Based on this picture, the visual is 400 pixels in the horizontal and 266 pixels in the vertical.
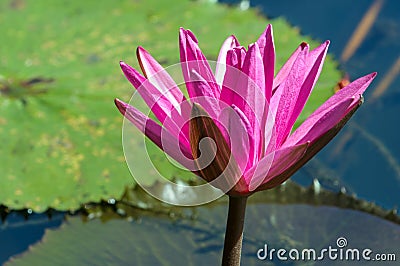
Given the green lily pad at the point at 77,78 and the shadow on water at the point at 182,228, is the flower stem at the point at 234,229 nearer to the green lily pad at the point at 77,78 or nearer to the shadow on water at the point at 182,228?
the shadow on water at the point at 182,228

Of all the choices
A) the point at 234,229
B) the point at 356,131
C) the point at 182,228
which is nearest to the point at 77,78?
the point at 182,228

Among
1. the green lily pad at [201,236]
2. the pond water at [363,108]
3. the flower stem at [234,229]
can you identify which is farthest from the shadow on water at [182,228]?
the flower stem at [234,229]

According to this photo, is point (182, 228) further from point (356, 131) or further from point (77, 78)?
point (356, 131)

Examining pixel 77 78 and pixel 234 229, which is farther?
pixel 77 78

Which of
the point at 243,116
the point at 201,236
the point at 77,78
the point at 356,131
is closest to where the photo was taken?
the point at 243,116

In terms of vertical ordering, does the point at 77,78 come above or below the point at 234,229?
above

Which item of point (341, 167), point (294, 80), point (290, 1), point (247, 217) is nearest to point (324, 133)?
point (294, 80)
